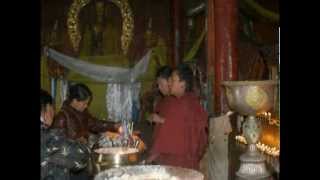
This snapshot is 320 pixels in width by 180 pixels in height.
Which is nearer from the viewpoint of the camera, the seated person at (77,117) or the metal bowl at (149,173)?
the metal bowl at (149,173)

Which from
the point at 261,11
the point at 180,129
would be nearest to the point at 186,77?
the point at 180,129

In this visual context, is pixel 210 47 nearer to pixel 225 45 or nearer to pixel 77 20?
pixel 225 45

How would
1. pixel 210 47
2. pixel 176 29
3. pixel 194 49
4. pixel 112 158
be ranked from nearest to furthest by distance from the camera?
pixel 112 158, pixel 210 47, pixel 194 49, pixel 176 29

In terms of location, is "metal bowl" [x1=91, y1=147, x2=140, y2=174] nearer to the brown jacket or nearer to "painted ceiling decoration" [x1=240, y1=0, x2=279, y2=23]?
the brown jacket

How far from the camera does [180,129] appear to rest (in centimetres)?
260

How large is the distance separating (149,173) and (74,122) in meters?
0.79

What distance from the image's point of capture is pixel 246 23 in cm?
325

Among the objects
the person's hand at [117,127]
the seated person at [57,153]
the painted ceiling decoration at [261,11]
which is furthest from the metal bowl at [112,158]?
the painted ceiling decoration at [261,11]

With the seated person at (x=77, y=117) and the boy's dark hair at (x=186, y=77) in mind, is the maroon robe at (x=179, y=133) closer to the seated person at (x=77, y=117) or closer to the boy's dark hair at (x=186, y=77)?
the boy's dark hair at (x=186, y=77)

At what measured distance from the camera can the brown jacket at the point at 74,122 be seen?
270 centimetres

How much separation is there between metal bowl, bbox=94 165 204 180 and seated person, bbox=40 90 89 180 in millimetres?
171

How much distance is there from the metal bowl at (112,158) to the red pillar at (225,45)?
2.20ft

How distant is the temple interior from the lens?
2.64m
